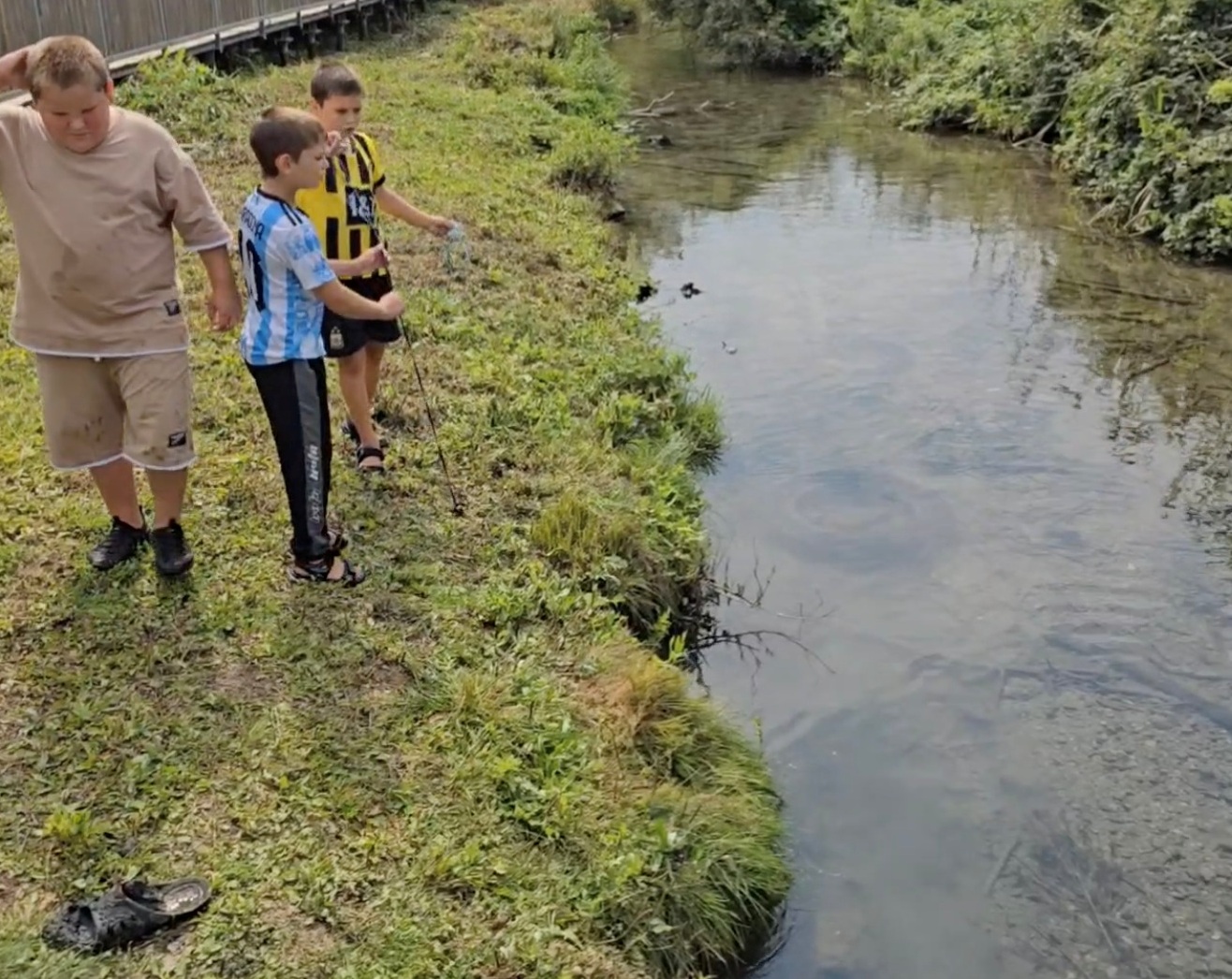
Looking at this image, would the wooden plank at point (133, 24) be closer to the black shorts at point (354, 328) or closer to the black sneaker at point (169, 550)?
the black shorts at point (354, 328)

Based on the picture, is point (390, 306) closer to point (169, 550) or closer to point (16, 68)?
point (169, 550)

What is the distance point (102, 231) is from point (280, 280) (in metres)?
0.63

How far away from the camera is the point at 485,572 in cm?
551

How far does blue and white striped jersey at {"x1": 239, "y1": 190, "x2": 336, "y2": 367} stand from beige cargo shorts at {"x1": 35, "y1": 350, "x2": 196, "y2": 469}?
0.33 meters

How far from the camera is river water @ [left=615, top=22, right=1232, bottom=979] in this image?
475 centimetres

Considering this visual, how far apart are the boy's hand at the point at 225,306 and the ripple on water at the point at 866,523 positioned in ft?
12.6

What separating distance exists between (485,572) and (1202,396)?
690 cm

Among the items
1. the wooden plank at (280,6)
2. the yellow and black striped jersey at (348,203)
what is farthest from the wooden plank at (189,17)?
the yellow and black striped jersey at (348,203)

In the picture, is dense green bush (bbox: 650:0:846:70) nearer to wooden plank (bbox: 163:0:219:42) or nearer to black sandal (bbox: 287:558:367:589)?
wooden plank (bbox: 163:0:219:42)

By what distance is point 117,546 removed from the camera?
505 cm

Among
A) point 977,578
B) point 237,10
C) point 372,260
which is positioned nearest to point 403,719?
point 372,260

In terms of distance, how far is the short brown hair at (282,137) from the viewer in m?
4.38

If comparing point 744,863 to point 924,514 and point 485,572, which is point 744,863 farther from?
point 924,514

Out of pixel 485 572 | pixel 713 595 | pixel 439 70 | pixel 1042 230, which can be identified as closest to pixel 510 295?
pixel 713 595
